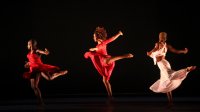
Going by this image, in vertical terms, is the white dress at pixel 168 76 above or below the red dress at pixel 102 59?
below

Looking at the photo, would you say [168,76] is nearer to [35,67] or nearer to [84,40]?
[35,67]

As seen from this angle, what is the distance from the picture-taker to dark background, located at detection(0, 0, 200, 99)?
11.1m

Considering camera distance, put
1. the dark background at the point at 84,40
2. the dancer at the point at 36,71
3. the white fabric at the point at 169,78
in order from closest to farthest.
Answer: the white fabric at the point at 169,78, the dancer at the point at 36,71, the dark background at the point at 84,40

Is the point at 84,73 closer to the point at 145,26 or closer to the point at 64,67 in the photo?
the point at 64,67

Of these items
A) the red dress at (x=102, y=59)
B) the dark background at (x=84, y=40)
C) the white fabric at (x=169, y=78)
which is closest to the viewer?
the white fabric at (x=169, y=78)

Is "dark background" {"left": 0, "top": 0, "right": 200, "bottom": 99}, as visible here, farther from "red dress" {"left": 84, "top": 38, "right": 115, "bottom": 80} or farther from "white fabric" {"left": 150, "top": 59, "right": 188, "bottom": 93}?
"white fabric" {"left": 150, "top": 59, "right": 188, "bottom": 93}

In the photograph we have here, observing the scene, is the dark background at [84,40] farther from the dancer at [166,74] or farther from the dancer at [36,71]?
the dancer at [166,74]

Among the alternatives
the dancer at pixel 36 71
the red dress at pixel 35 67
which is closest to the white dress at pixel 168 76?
the dancer at pixel 36 71

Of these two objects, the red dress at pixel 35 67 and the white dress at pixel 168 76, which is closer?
the white dress at pixel 168 76

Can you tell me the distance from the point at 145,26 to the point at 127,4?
67 cm

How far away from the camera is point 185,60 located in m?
11.1

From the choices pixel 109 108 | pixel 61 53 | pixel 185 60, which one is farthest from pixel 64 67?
pixel 109 108

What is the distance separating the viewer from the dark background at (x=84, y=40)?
11117mm

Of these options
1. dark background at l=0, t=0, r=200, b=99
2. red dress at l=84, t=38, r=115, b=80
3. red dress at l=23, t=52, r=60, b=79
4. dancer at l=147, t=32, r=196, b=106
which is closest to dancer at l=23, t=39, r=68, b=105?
red dress at l=23, t=52, r=60, b=79
